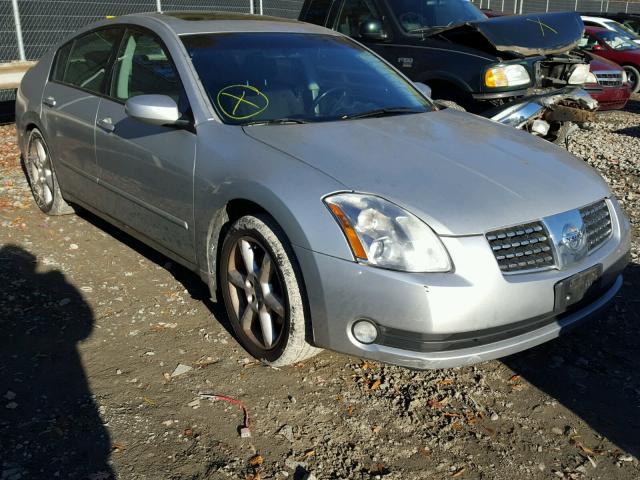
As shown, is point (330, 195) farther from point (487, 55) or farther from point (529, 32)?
point (529, 32)

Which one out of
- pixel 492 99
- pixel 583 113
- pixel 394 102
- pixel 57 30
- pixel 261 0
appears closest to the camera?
pixel 394 102

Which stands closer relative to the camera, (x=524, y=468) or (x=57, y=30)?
(x=524, y=468)

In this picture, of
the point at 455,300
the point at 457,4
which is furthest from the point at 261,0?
the point at 455,300

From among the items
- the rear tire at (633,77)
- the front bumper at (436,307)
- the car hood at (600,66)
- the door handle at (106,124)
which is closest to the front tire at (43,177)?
the door handle at (106,124)

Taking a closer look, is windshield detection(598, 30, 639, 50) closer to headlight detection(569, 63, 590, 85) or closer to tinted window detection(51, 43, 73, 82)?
headlight detection(569, 63, 590, 85)

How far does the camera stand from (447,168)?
3.18m

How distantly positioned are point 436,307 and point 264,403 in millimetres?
940

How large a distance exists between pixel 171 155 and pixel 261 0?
14133mm

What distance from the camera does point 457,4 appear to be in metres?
7.90

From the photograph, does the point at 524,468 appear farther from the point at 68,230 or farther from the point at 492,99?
the point at 492,99

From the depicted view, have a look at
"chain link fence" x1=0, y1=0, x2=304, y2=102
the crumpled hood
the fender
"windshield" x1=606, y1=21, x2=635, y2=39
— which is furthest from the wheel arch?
"windshield" x1=606, y1=21, x2=635, y2=39

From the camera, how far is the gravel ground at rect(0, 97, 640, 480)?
2.70m

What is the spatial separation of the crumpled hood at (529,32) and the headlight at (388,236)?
14.3ft

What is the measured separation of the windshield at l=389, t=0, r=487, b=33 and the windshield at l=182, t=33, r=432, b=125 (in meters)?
3.15
